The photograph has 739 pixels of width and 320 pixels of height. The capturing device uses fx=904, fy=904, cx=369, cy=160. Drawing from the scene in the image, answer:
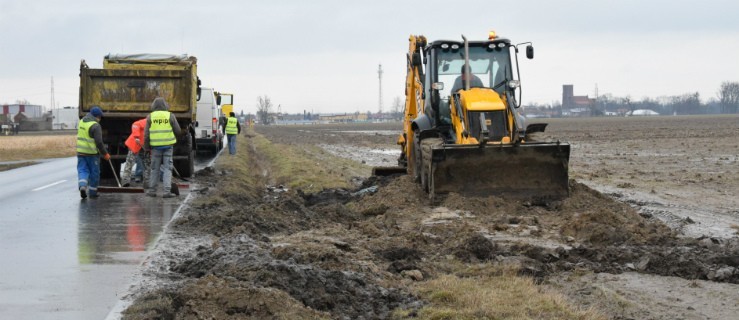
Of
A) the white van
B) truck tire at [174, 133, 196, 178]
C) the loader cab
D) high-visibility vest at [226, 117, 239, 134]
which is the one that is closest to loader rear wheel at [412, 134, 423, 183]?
the loader cab

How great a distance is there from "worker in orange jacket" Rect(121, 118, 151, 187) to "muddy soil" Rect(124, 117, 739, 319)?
244 centimetres

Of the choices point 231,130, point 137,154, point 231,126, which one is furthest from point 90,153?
point 231,130

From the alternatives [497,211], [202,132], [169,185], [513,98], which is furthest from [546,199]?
[202,132]

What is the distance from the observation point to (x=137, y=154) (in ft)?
58.3

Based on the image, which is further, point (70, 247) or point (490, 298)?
point (70, 247)

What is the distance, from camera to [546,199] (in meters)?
14.0

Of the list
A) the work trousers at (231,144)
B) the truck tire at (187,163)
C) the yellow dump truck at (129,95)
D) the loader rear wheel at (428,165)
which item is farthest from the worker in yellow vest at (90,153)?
the work trousers at (231,144)

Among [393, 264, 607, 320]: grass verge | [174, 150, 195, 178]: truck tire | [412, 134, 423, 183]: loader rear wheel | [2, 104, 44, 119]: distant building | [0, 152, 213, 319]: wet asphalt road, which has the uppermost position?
[2, 104, 44, 119]: distant building

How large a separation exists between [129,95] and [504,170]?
9508mm

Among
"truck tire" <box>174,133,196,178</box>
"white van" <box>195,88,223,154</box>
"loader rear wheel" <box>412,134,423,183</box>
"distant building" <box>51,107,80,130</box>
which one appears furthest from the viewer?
"distant building" <box>51,107,80,130</box>

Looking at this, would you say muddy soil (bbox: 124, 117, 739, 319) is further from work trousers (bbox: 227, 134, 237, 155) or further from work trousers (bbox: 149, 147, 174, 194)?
work trousers (bbox: 227, 134, 237, 155)

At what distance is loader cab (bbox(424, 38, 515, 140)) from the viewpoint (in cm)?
1585

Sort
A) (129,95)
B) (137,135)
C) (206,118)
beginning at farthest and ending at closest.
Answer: (206,118)
(129,95)
(137,135)

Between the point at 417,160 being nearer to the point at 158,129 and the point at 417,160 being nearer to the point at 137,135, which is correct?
the point at 158,129
